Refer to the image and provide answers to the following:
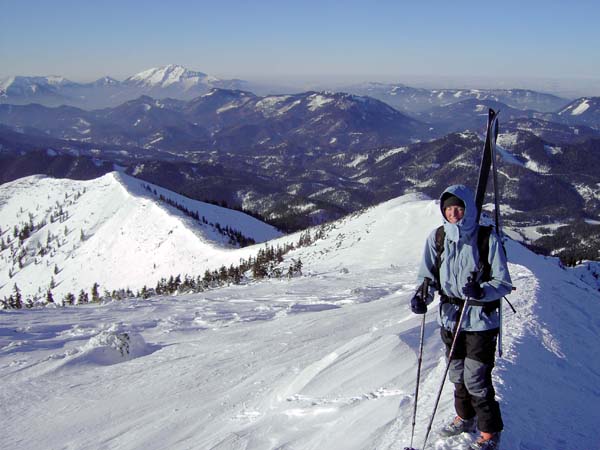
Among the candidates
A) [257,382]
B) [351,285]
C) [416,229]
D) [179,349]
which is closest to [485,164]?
[257,382]

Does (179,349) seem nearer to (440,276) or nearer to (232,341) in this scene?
(232,341)

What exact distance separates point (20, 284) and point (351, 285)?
361 ft

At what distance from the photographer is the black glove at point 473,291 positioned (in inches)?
213

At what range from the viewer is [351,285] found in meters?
26.2

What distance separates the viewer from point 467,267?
5719mm

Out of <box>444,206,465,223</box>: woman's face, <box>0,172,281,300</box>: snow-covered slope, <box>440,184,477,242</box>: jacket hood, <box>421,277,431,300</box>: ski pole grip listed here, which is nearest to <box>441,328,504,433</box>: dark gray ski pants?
<box>421,277,431,300</box>: ski pole grip

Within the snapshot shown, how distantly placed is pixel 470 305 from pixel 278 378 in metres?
5.46

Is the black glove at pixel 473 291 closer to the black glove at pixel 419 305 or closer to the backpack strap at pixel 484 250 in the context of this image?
the backpack strap at pixel 484 250

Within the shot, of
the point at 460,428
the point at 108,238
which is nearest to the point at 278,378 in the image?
the point at 460,428

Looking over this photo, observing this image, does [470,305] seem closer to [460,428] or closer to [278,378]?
[460,428]

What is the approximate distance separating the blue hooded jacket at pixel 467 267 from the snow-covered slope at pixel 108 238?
209ft

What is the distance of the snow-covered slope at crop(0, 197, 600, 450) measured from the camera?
6828mm

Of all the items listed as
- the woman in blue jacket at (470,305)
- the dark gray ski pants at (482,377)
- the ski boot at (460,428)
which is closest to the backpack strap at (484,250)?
the woman in blue jacket at (470,305)

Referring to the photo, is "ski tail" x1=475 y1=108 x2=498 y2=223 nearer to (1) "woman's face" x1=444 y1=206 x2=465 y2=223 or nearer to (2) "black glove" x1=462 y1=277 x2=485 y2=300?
(1) "woman's face" x1=444 y1=206 x2=465 y2=223
